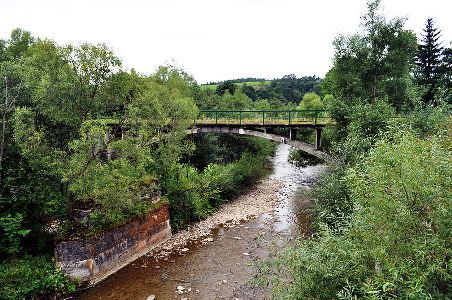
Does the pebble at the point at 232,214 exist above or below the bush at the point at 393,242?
below

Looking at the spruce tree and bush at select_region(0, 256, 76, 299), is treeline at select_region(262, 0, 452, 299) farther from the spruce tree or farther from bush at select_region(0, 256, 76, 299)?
the spruce tree

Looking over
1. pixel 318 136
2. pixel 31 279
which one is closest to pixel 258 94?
pixel 318 136

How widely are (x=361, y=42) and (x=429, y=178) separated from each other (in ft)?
61.9

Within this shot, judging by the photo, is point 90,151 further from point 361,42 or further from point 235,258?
point 361,42

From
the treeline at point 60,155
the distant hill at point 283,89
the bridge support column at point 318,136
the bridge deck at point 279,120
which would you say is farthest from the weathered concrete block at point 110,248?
the distant hill at point 283,89

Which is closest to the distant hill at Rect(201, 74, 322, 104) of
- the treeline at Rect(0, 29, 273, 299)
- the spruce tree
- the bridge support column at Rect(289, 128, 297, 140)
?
the spruce tree

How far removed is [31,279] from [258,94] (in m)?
93.0

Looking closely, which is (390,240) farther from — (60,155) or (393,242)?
(60,155)

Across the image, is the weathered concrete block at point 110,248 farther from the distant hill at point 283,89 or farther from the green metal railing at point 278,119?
the distant hill at point 283,89

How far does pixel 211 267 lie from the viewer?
1666cm

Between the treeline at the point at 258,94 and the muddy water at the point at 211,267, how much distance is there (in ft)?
92.8

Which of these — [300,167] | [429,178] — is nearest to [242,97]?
[300,167]

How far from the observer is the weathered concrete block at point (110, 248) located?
1445 centimetres

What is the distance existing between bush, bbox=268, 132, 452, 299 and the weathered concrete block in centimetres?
971
